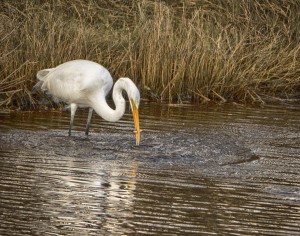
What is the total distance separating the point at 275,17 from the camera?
16.8m

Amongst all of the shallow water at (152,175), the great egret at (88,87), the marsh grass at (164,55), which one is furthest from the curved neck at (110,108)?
the marsh grass at (164,55)

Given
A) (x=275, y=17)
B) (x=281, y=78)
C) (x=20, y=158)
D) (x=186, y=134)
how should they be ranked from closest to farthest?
(x=20, y=158), (x=186, y=134), (x=281, y=78), (x=275, y=17)

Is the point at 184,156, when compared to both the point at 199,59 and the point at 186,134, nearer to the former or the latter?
the point at 186,134

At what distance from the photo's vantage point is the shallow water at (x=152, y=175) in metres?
6.72

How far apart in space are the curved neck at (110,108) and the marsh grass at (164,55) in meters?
1.70

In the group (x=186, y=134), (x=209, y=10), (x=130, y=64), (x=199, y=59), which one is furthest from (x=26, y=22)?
(x=209, y=10)

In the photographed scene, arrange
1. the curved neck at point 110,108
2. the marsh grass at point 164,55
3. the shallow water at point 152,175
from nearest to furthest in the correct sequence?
the shallow water at point 152,175 < the curved neck at point 110,108 < the marsh grass at point 164,55

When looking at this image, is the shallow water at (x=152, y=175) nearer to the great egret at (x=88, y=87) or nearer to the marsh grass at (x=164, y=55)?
the great egret at (x=88, y=87)

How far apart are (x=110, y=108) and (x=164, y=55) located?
2962 mm

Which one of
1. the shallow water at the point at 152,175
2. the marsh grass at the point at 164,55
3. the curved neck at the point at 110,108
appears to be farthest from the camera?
the marsh grass at the point at 164,55

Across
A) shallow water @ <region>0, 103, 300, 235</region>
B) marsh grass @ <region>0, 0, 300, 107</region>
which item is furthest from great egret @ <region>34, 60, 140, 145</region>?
marsh grass @ <region>0, 0, 300, 107</region>

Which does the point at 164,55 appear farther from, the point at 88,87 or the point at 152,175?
the point at 152,175

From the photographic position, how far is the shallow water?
6.72 metres

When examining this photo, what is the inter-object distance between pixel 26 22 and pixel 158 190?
624 cm
